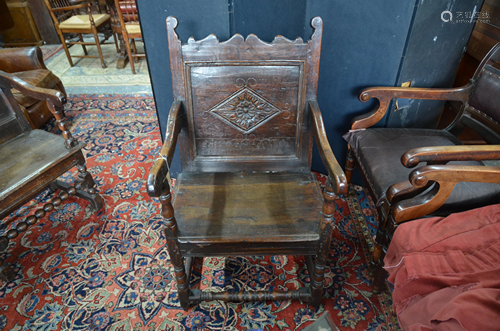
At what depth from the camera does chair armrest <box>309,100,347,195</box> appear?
1216 millimetres

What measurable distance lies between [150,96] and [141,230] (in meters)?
2.08

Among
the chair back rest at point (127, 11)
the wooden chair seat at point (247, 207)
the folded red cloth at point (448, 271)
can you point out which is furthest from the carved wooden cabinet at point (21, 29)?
the folded red cloth at point (448, 271)

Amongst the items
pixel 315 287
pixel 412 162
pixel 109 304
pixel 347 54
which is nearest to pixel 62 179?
pixel 109 304

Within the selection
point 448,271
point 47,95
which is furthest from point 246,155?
point 47,95

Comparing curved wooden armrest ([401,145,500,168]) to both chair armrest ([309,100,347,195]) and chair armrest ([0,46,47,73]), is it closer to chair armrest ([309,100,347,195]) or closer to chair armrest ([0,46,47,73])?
chair armrest ([309,100,347,195])

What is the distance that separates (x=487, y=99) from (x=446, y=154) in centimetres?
69

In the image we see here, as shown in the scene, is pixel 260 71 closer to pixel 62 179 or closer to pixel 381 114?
pixel 381 114

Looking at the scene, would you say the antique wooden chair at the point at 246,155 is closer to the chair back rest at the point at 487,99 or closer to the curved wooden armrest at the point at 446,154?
the curved wooden armrest at the point at 446,154

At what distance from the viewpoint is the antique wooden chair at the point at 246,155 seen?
1.42 m

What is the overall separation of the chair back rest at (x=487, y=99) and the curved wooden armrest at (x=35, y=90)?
2.35 metres

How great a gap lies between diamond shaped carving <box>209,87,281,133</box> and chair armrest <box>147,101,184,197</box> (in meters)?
0.17

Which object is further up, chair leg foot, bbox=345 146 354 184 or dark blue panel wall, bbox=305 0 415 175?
dark blue panel wall, bbox=305 0 415 175

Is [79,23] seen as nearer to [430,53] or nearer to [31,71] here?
[31,71]

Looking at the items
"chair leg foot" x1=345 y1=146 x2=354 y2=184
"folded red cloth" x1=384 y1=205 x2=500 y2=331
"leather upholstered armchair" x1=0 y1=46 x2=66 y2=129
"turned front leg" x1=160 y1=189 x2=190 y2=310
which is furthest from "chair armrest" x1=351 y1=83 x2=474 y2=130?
"leather upholstered armchair" x1=0 y1=46 x2=66 y2=129
